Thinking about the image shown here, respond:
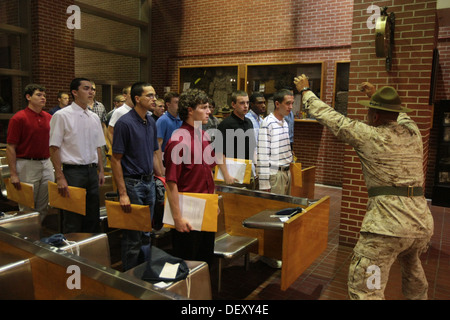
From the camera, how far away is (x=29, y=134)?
4125mm

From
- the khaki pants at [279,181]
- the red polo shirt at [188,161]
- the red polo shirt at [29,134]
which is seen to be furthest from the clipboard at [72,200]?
Result: the khaki pants at [279,181]

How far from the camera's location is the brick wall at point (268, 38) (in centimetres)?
838

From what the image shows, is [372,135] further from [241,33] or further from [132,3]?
[132,3]

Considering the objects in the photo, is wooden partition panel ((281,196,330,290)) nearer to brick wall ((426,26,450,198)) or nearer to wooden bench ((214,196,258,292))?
wooden bench ((214,196,258,292))

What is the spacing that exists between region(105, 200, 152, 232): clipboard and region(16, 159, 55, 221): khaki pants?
5.46 feet

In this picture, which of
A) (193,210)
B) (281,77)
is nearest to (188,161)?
(193,210)

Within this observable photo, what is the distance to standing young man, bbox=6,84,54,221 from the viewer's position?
4.07m

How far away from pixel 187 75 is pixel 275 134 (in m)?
6.90

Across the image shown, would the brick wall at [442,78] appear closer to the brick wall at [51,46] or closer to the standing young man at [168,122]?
the standing young man at [168,122]

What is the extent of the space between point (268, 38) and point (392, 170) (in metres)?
7.39

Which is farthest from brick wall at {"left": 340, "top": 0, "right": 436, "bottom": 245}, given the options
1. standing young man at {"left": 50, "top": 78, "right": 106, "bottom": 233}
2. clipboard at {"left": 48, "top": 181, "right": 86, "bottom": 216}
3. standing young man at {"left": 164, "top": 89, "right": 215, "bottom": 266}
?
clipboard at {"left": 48, "top": 181, "right": 86, "bottom": 216}

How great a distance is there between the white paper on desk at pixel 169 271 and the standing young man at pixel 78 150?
68.8 inches

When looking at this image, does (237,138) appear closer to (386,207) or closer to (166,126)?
(166,126)

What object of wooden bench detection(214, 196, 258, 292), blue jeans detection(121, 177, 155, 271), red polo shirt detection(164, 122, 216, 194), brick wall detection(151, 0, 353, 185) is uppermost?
brick wall detection(151, 0, 353, 185)
